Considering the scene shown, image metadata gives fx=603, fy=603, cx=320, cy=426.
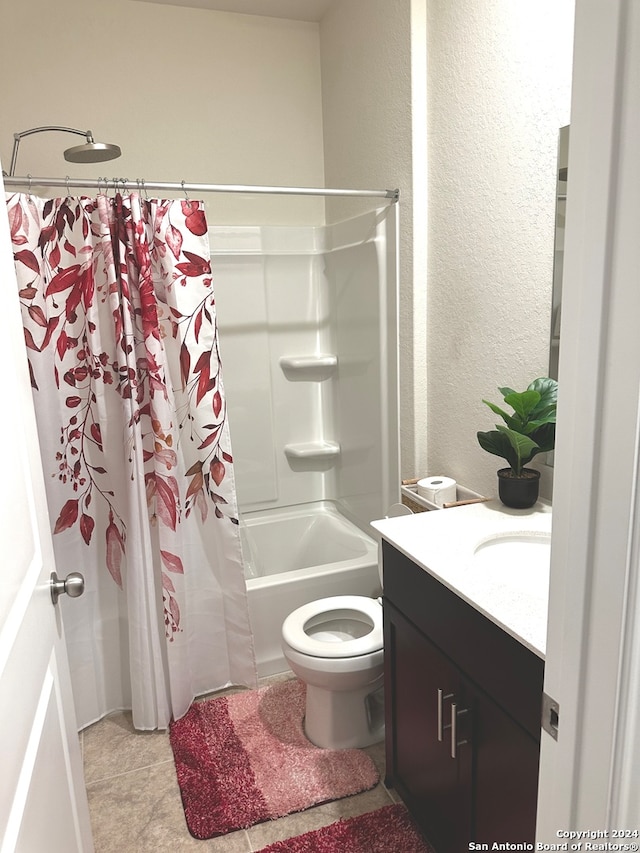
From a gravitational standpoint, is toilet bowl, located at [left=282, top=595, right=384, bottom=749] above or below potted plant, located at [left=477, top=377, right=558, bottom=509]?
below

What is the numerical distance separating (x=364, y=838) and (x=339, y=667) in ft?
1.45

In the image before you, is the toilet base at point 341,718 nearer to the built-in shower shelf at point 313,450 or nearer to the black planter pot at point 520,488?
the black planter pot at point 520,488

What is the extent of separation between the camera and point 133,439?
206 centimetres

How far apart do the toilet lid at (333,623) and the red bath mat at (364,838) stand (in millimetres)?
476

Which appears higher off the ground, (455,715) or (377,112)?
(377,112)

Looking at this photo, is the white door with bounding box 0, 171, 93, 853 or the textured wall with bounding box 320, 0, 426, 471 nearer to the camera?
the white door with bounding box 0, 171, 93, 853

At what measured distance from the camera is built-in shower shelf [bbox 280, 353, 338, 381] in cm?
304

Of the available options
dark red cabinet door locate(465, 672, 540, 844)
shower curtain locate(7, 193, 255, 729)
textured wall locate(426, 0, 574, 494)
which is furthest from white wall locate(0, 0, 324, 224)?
dark red cabinet door locate(465, 672, 540, 844)

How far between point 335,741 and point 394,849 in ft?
1.39

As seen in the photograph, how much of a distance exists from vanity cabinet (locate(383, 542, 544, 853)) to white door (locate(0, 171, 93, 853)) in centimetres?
82

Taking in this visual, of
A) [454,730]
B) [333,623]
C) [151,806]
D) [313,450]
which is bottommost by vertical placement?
[151,806]

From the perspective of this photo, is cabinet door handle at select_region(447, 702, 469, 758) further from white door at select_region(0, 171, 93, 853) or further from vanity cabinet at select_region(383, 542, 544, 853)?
white door at select_region(0, 171, 93, 853)

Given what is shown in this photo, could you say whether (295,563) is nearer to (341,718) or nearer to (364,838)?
(341,718)

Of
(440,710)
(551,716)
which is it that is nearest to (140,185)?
(440,710)
